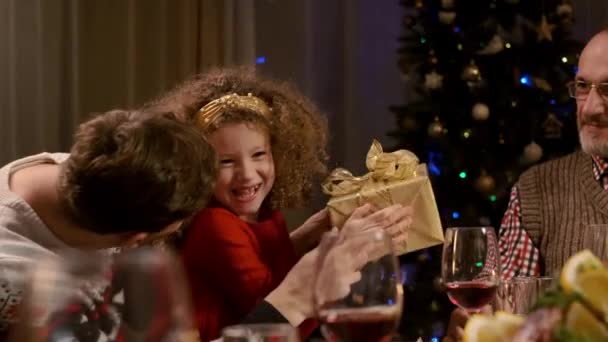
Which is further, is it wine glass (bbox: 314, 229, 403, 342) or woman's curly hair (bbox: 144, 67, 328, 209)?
woman's curly hair (bbox: 144, 67, 328, 209)

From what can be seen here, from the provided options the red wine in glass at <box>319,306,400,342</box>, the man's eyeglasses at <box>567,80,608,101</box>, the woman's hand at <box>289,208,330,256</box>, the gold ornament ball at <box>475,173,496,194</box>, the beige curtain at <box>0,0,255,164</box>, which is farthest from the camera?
the beige curtain at <box>0,0,255,164</box>

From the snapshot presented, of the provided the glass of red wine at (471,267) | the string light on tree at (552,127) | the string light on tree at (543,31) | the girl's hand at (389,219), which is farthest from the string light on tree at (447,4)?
the glass of red wine at (471,267)

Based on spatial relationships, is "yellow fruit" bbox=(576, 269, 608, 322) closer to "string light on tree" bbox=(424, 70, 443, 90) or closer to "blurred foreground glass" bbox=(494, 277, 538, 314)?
"blurred foreground glass" bbox=(494, 277, 538, 314)

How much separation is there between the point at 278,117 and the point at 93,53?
2.24 metres

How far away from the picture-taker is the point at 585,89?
8.69 feet

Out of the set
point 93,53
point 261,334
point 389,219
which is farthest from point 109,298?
point 93,53

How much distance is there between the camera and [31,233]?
1668 millimetres

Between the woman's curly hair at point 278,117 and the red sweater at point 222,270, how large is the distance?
22 cm

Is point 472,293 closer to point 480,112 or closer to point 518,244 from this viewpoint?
point 518,244

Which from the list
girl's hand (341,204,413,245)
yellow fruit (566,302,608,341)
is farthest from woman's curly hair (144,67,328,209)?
yellow fruit (566,302,608,341)

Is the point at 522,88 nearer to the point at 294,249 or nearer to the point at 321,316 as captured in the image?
the point at 294,249

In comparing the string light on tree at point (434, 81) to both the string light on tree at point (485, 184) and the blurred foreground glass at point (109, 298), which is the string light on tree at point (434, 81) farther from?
the blurred foreground glass at point (109, 298)

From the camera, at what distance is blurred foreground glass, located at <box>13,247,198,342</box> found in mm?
655

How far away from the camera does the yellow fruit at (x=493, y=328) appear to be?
0.83 metres
